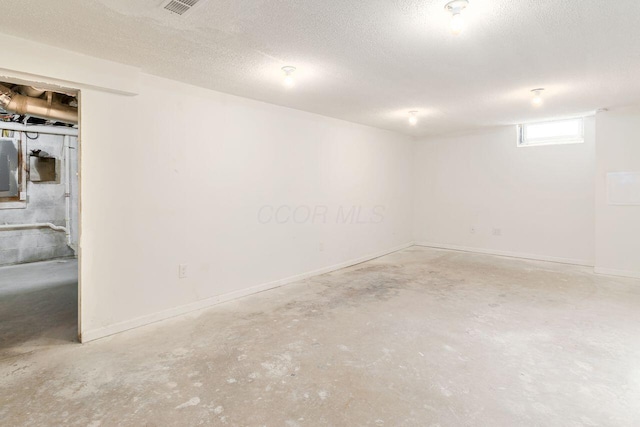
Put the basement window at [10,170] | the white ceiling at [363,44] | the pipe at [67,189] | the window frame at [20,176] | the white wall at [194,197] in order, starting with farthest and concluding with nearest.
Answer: the pipe at [67,189]
the window frame at [20,176]
the basement window at [10,170]
the white wall at [194,197]
the white ceiling at [363,44]

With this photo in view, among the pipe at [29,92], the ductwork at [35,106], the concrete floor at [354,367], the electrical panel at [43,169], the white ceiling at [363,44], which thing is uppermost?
the white ceiling at [363,44]

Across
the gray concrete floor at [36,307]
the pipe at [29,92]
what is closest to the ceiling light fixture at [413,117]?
the pipe at [29,92]

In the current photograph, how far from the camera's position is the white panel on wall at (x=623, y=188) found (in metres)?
4.48

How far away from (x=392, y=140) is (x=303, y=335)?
4681mm

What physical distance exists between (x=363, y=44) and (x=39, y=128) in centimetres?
598

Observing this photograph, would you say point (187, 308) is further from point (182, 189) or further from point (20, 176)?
point (20, 176)

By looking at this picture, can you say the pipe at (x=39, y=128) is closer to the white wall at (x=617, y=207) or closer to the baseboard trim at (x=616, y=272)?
the white wall at (x=617, y=207)

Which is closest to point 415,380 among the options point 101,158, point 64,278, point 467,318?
point 467,318

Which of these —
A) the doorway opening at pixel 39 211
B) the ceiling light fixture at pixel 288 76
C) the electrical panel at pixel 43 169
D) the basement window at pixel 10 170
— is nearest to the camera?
the ceiling light fixture at pixel 288 76

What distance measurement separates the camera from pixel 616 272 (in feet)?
15.2

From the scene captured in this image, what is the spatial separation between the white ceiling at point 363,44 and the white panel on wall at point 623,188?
126cm

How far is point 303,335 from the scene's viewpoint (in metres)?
2.78

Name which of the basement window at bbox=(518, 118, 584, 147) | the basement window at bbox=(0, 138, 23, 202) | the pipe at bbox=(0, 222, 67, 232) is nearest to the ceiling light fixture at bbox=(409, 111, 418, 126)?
the basement window at bbox=(518, 118, 584, 147)

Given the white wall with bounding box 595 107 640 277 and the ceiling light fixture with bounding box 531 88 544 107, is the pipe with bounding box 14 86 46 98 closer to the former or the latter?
the ceiling light fixture with bounding box 531 88 544 107
